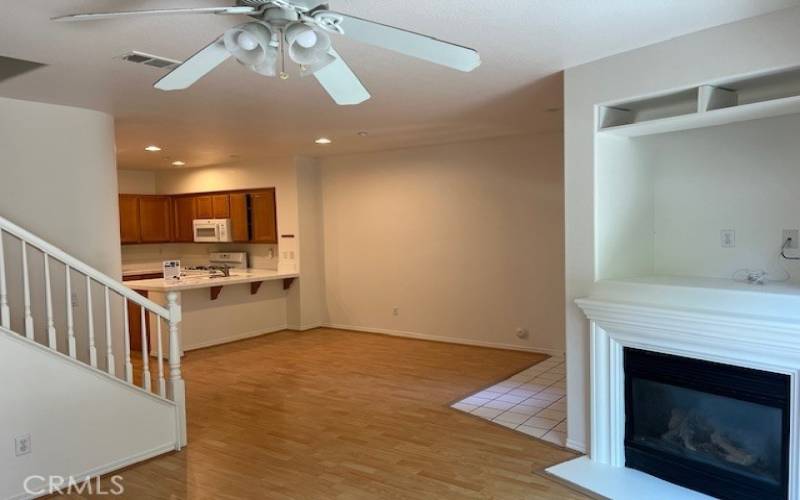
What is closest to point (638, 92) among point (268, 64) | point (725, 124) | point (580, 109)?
point (580, 109)

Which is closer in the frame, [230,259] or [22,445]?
[22,445]

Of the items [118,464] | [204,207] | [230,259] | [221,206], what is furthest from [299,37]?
[204,207]

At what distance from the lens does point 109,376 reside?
3.38 m

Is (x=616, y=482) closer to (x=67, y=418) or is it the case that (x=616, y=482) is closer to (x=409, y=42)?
(x=409, y=42)

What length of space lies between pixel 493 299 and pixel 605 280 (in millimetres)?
3200

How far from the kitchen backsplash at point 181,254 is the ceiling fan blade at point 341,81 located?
5892 millimetres

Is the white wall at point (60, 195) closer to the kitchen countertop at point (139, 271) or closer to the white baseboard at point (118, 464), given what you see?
the white baseboard at point (118, 464)

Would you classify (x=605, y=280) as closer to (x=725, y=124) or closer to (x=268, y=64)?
(x=725, y=124)

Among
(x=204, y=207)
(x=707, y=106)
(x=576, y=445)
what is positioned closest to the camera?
(x=707, y=106)

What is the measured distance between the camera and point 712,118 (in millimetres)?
2945

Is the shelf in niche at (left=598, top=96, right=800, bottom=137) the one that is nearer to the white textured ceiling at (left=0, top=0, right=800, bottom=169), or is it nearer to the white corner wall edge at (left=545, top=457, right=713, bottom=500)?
the white textured ceiling at (left=0, top=0, right=800, bottom=169)

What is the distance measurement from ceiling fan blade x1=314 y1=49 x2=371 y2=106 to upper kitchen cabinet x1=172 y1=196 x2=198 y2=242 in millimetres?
6774

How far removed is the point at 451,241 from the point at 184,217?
4545 mm

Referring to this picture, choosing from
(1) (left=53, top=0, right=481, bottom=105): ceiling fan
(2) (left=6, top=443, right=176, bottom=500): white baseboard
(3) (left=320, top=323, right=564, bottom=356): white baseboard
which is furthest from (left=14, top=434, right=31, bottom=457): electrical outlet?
(3) (left=320, top=323, right=564, bottom=356): white baseboard
